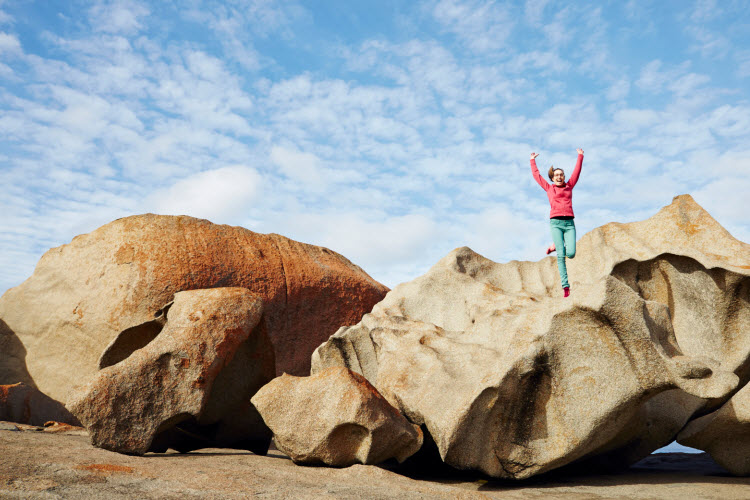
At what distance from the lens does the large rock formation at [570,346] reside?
4.64m

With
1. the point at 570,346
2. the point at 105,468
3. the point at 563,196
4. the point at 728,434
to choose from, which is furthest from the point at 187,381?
the point at 728,434

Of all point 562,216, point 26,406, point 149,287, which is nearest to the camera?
point 562,216

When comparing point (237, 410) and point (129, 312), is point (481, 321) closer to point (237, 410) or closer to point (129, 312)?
point (237, 410)

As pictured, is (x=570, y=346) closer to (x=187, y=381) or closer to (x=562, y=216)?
(x=562, y=216)

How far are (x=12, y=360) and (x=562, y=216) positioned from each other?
7403 millimetres

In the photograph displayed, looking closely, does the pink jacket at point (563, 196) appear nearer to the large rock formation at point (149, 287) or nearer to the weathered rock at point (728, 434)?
the weathered rock at point (728, 434)

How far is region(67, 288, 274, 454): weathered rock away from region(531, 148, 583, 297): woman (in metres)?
3.18

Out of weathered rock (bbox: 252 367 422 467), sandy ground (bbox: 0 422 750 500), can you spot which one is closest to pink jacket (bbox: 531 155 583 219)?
sandy ground (bbox: 0 422 750 500)

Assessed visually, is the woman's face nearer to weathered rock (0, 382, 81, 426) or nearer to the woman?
the woman

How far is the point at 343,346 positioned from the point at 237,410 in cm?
132

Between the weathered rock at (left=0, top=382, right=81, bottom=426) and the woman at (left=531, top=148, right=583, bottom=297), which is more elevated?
the woman at (left=531, top=148, right=583, bottom=297)

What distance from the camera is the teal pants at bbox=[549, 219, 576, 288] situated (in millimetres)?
6473

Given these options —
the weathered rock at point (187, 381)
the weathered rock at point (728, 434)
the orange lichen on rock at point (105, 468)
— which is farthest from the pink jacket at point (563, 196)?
the orange lichen on rock at point (105, 468)

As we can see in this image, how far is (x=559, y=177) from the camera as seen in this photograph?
21.8ft
